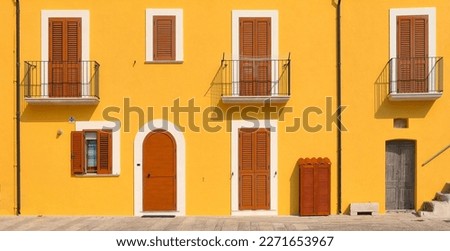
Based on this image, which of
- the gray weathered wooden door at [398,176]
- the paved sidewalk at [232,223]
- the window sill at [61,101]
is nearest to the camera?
the paved sidewalk at [232,223]

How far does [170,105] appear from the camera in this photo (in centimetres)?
1572

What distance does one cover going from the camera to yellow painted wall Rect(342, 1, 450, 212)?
1563 centimetres


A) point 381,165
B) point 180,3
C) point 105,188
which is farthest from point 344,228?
point 180,3

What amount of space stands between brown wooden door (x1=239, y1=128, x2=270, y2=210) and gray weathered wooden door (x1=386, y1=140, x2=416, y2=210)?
3.67m

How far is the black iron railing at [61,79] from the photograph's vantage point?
15.5 m

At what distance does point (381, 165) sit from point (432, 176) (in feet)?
5.06

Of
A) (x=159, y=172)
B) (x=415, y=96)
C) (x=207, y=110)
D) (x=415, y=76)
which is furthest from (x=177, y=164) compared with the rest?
(x=415, y=76)

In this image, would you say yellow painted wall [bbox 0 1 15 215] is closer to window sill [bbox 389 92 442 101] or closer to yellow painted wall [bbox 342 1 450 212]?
yellow painted wall [bbox 342 1 450 212]

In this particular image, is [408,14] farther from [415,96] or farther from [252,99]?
[252,99]

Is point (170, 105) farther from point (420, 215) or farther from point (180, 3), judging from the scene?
point (420, 215)

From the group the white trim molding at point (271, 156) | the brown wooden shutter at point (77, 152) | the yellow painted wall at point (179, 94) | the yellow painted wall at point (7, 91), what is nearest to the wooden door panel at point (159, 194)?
the yellow painted wall at point (179, 94)

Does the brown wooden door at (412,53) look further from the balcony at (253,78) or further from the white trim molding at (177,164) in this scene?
the white trim molding at (177,164)

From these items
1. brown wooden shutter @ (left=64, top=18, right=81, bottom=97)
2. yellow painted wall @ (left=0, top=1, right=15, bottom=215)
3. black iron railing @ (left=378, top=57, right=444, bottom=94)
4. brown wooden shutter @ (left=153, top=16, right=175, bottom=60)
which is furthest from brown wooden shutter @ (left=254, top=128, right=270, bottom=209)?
yellow painted wall @ (left=0, top=1, right=15, bottom=215)

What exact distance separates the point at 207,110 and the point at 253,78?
1.66 metres
